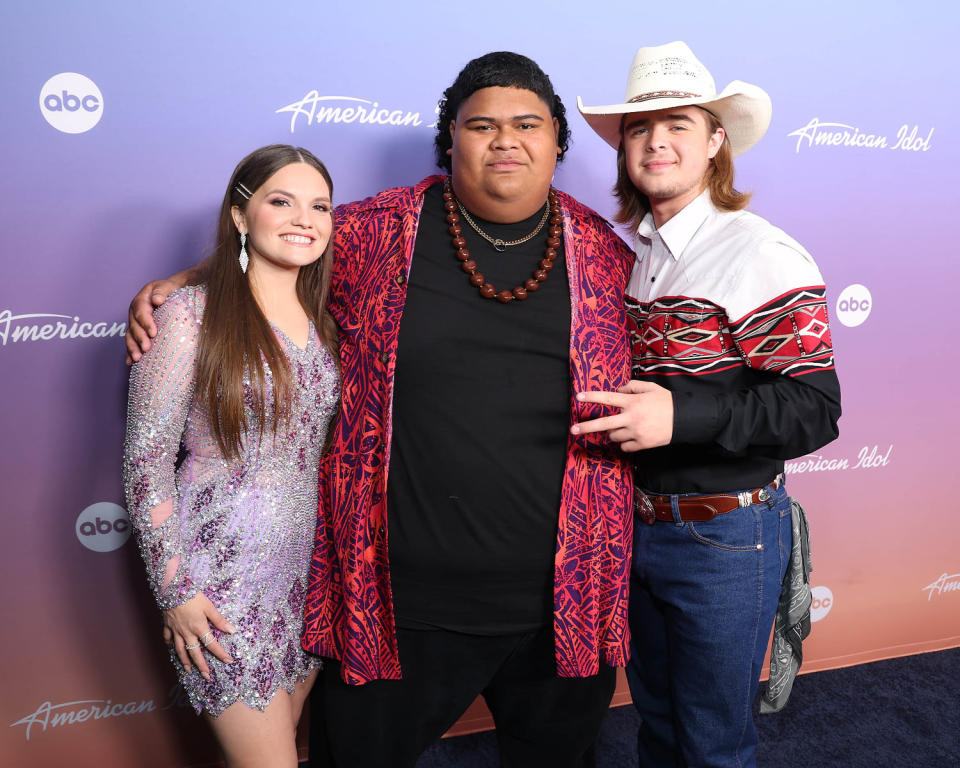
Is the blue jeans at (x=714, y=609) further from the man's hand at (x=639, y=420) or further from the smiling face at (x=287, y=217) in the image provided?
the smiling face at (x=287, y=217)

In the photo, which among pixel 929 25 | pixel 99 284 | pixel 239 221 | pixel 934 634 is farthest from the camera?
pixel 934 634

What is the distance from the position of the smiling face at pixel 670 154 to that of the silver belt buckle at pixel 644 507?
0.58 metres

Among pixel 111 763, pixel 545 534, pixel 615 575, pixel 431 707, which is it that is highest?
pixel 545 534

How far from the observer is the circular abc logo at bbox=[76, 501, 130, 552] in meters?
2.03

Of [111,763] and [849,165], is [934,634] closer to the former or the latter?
[849,165]

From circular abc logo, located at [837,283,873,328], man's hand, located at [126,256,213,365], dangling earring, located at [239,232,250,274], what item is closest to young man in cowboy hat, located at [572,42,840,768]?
dangling earring, located at [239,232,250,274]

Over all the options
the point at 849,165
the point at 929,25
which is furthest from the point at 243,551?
the point at 929,25

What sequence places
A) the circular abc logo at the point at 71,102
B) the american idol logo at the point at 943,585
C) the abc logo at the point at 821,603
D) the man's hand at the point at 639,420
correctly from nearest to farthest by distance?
the man's hand at the point at 639,420, the circular abc logo at the point at 71,102, the abc logo at the point at 821,603, the american idol logo at the point at 943,585

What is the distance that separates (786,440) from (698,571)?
0.33 meters

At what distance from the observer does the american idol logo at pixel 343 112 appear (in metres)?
2.00

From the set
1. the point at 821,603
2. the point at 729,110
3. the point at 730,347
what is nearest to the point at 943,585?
the point at 821,603

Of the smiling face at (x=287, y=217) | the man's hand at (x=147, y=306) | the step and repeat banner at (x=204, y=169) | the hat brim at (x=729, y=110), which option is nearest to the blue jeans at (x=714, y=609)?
the hat brim at (x=729, y=110)

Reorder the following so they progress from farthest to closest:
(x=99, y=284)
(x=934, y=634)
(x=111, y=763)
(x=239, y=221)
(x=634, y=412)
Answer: (x=934, y=634) < (x=111, y=763) < (x=99, y=284) < (x=239, y=221) < (x=634, y=412)

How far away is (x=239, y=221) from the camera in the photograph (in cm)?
144
